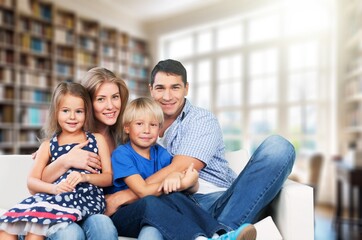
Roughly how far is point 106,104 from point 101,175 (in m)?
0.35

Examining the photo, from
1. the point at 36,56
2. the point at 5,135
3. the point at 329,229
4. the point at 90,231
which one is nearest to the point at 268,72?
the point at 329,229

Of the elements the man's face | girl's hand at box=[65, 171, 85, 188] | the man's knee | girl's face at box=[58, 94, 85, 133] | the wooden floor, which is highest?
the man's face

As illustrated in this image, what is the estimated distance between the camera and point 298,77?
19.2 feet

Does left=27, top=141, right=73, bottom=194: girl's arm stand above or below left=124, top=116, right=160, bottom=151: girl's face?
below

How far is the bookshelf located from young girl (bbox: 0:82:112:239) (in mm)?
3863

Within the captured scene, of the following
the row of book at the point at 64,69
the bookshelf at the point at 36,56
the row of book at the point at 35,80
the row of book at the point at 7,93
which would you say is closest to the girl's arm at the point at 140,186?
the bookshelf at the point at 36,56

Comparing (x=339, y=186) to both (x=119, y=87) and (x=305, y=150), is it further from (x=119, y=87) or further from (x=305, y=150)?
(x=119, y=87)

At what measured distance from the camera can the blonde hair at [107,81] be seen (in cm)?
169

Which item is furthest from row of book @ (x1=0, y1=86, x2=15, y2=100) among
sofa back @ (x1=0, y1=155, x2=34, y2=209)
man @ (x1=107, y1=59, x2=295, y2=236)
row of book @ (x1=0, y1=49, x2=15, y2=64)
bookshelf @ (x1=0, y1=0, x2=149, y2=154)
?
man @ (x1=107, y1=59, x2=295, y2=236)

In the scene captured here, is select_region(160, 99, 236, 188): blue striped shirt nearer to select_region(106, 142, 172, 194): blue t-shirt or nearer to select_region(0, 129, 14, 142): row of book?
select_region(106, 142, 172, 194): blue t-shirt

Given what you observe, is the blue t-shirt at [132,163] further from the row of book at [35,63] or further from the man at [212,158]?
the row of book at [35,63]

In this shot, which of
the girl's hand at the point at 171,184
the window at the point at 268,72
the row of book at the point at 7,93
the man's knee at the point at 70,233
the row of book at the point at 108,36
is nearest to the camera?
the man's knee at the point at 70,233

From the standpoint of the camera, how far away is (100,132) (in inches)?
70.1

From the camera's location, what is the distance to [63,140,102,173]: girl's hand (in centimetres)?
150
